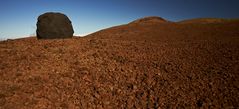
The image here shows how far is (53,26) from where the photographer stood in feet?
49.1

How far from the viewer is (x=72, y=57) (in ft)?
32.0

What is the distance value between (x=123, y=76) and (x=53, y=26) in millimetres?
8244

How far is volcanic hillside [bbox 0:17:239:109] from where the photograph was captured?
6.78 m

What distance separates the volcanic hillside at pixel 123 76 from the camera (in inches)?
267

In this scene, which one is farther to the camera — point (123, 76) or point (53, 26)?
point (53, 26)

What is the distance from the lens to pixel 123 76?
8188 mm

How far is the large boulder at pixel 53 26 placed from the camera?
14.9 metres

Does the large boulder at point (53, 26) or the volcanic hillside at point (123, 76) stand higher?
the large boulder at point (53, 26)

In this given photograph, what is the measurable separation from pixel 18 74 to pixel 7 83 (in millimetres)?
598

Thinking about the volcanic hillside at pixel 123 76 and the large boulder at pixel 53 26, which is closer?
the volcanic hillside at pixel 123 76

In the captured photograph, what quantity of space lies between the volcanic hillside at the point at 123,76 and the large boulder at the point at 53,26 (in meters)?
4.28

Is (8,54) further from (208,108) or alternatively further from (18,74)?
(208,108)

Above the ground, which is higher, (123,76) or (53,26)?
(53,26)

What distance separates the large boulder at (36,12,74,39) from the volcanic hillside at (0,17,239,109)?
14.0 ft
